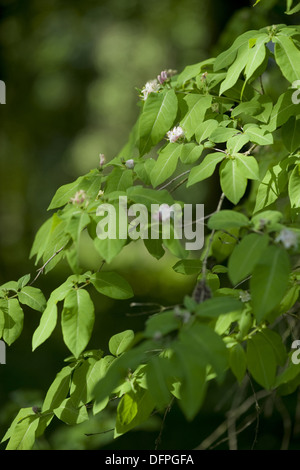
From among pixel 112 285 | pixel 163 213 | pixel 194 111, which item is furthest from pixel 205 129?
pixel 112 285

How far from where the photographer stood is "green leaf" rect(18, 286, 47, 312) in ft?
4.55

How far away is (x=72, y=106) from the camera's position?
9703 mm

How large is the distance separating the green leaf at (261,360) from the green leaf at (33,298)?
571 mm

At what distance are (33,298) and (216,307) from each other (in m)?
0.66

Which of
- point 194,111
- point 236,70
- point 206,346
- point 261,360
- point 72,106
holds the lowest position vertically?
point 72,106

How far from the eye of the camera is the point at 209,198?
5.48 metres

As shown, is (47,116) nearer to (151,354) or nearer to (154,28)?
(154,28)

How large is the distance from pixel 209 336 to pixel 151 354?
45cm

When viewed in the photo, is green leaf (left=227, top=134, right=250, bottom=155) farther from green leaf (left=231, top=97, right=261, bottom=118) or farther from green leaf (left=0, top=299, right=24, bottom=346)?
green leaf (left=0, top=299, right=24, bottom=346)

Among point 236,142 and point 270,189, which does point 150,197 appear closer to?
point 236,142

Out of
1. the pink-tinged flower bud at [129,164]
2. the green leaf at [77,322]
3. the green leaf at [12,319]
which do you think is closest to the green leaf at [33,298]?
the green leaf at [12,319]

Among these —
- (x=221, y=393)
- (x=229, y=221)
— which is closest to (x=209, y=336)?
(x=229, y=221)

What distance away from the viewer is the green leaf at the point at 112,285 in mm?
1271

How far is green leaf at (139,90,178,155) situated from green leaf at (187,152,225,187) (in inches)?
5.8
